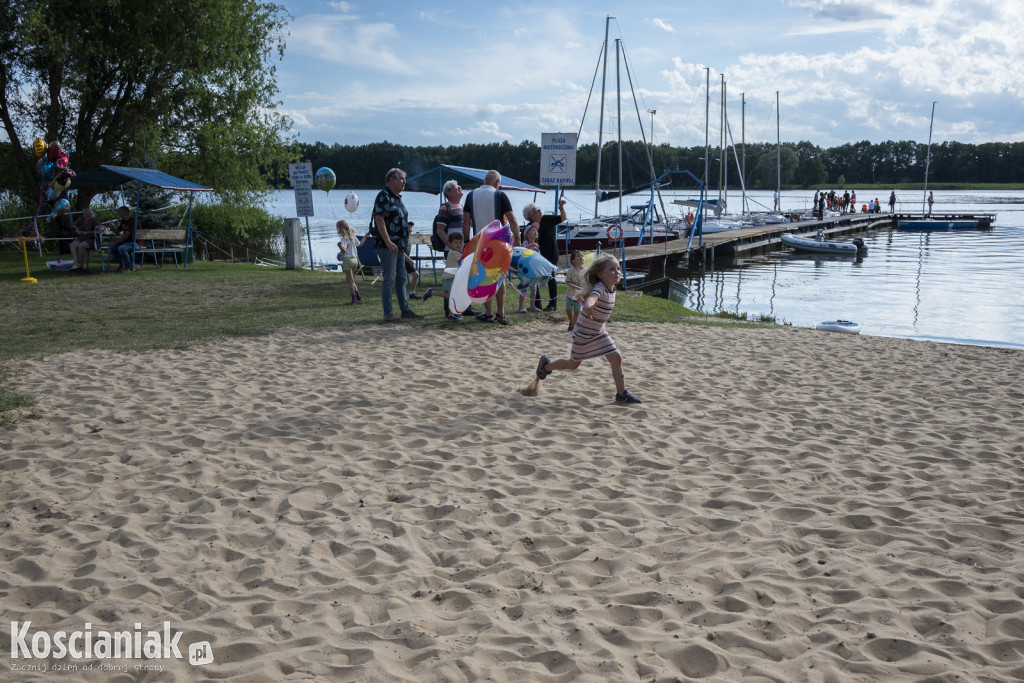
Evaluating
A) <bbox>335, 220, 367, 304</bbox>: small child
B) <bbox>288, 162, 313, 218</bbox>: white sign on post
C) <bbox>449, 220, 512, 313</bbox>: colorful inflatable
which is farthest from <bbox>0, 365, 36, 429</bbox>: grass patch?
<bbox>288, 162, 313, 218</bbox>: white sign on post

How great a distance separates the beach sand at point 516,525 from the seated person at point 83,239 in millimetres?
10600

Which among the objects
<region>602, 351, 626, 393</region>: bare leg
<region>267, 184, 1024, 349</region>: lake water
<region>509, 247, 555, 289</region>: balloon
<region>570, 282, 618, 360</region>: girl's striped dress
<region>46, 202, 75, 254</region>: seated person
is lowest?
<region>267, 184, 1024, 349</region>: lake water

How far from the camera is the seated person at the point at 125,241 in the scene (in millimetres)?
17408

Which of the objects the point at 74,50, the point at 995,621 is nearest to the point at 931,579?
the point at 995,621

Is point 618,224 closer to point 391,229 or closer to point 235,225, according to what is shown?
A: point 235,225

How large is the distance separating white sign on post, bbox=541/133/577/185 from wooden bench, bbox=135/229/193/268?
31.4 ft

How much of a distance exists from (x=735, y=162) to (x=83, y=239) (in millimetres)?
43575

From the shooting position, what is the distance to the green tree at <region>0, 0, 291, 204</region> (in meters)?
21.0

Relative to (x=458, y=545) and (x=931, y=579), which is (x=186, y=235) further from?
(x=931, y=579)

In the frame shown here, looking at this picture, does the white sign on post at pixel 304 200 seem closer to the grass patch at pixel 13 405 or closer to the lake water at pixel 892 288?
the lake water at pixel 892 288

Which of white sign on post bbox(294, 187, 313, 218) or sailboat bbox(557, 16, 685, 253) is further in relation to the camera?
sailboat bbox(557, 16, 685, 253)

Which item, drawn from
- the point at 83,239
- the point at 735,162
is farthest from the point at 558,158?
the point at 735,162

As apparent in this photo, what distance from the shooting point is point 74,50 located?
20594 millimetres

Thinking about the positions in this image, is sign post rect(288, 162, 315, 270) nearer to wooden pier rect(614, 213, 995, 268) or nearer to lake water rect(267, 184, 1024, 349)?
lake water rect(267, 184, 1024, 349)
